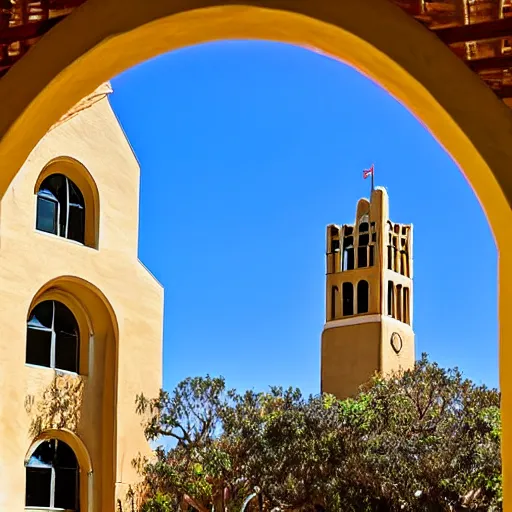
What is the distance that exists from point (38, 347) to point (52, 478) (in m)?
1.87

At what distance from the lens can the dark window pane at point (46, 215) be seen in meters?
14.4

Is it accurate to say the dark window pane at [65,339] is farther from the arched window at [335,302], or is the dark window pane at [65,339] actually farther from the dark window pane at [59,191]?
the arched window at [335,302]

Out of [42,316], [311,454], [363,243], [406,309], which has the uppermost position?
[363,243]

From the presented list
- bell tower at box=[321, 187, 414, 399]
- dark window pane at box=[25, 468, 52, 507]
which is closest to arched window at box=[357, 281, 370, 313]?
bell tower at box=[321, 187, 414, 399]

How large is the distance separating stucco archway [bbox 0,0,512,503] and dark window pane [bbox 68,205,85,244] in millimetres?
12078

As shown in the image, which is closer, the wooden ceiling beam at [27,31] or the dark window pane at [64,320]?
the wooden ceiling beam at [27,31]

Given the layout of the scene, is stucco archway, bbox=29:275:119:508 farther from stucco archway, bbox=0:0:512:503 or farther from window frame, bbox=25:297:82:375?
stucco archway, bbox=0:0:512:503

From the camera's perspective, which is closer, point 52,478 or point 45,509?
point 45,509

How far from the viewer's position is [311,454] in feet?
52.6

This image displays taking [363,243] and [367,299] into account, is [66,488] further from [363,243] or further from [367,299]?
[363,243]

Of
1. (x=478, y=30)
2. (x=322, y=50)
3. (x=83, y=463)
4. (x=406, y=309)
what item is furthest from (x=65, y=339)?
(x=406, y=309)

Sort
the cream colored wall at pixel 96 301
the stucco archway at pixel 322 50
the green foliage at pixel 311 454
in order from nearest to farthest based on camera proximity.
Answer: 1. the stucco archway at pixel 322 50
2. the cream colored wall at pixel 96 301
3. the green foliage at pixel 311 454

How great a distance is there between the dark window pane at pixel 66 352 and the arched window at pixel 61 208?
145 cm

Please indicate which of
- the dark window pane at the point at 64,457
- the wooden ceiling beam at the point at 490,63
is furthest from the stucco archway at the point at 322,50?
the dark window pane at the point at 64,457
